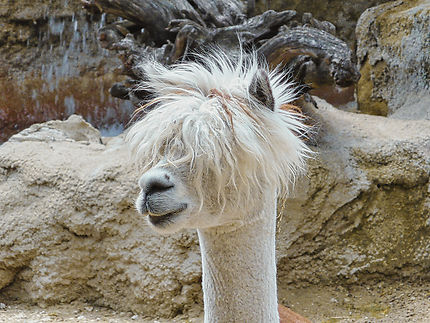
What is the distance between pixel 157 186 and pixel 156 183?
0.05 ft

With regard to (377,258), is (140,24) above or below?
above

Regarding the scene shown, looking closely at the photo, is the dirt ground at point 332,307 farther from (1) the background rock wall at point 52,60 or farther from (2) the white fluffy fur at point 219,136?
(1) the background rock wall at point 52,60

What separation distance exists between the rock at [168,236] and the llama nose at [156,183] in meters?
1.74

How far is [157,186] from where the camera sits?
68.8 inches

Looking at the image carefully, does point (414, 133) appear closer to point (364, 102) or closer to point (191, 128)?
point (364, 102)

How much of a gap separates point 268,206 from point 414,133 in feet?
6.71

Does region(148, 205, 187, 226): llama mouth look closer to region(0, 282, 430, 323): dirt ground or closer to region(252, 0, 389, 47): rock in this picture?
region(0, 282, 430, 323): dirt ground

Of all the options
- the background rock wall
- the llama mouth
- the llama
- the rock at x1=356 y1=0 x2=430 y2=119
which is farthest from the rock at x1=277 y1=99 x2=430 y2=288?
the background rock wall

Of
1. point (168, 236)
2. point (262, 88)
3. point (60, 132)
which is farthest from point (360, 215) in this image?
point (60, 132)

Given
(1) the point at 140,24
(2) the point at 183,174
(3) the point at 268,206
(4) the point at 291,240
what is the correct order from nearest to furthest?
(2) the point at 183,174, (3) the point at 268,206, (4) the point at 291,240, (1) the point at 140,24

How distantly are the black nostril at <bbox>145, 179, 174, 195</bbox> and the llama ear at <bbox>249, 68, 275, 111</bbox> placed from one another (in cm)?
40

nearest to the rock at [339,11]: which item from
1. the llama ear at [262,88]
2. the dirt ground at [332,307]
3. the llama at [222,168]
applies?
the dirt ground at [332,307]

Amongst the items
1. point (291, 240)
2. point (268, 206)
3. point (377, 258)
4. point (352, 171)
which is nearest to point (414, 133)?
point (352, 171)

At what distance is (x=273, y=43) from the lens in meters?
3.71
